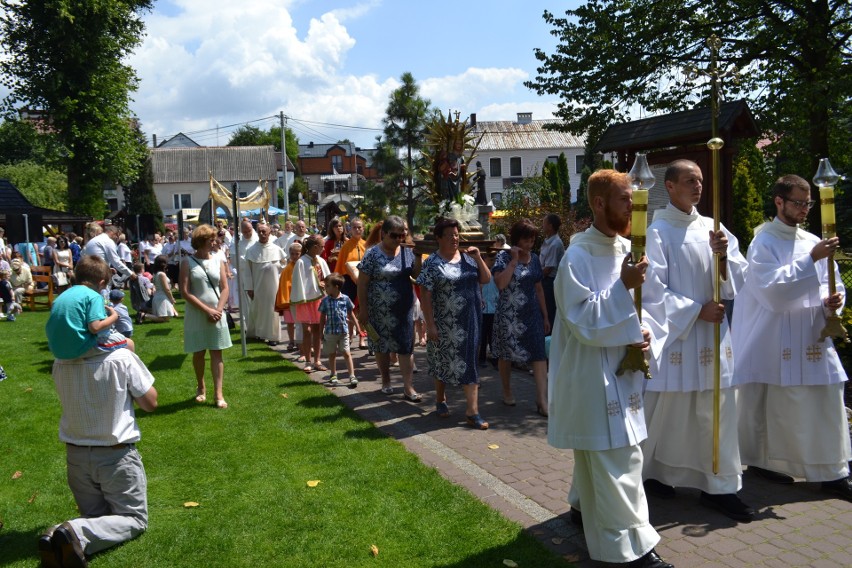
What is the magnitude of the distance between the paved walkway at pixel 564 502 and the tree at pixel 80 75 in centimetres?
3283

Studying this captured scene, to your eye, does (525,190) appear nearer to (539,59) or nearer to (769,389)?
(539,59)

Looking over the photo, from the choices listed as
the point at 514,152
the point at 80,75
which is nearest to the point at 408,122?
the point at 80,75

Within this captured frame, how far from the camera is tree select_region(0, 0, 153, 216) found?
34.1 m

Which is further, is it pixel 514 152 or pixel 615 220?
pixel 514 152

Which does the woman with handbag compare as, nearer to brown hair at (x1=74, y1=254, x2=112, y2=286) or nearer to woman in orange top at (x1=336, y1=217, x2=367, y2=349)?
woman in orange top at (x1=336, y1=217, x2=367, y2=349)

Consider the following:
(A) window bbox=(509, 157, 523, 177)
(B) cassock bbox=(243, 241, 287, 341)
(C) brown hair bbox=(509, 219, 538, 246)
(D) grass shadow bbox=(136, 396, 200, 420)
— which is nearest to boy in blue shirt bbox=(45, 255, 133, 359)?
(D) grass shadow bbox=(136, 396, 200, 420)

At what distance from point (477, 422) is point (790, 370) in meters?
2.87

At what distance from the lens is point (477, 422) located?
23.4 ft

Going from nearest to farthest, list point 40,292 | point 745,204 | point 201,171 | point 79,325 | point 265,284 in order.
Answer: point 79,325 < point 265,284 < point 40,292 < point 745,204 < point 201,171

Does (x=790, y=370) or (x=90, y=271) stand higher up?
(x=90, y=271)

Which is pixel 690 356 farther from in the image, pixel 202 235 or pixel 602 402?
pixel 202 235

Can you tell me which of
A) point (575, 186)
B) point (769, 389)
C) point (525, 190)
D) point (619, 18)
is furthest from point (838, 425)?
point (575, 186)

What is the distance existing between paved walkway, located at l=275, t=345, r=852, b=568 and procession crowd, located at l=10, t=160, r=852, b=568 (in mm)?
178

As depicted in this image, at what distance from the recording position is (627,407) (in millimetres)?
4016
